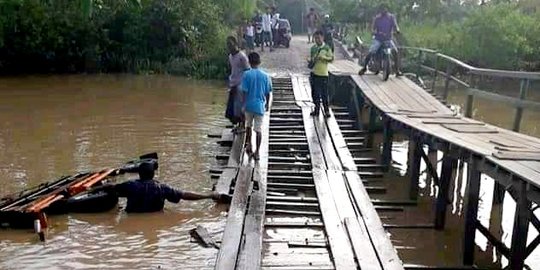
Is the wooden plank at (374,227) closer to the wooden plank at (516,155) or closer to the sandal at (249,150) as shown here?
the wooden plank at (516,155)

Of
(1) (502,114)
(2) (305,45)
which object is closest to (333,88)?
(1) (502,114)

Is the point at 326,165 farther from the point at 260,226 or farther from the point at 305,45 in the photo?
the point at 305,45

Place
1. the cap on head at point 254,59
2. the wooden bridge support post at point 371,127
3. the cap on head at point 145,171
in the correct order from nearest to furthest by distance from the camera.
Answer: the cap on head at point 145,171 → the cap on head at point 254,59 → the wooden bridge support post at point 371,127

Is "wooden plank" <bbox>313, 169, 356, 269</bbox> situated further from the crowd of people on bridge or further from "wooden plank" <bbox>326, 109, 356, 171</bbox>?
the crowd of people on bridge

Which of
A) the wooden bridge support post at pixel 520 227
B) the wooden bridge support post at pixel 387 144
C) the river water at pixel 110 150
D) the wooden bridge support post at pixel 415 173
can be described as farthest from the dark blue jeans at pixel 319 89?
the wooden bridge support post at pixel 520 227

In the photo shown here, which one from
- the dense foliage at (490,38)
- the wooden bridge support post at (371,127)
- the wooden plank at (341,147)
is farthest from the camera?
the dense foliage at (490,38)

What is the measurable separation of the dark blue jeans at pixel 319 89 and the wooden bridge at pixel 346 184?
1.07 ft

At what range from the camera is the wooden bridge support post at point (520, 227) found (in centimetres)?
691

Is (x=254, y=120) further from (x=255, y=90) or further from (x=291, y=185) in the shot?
(x=291, y=185)

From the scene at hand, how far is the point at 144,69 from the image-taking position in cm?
2811

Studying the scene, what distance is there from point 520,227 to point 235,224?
2981 mm

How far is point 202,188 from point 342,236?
404 cm

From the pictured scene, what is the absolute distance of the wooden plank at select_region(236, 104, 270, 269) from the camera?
649 centimetres

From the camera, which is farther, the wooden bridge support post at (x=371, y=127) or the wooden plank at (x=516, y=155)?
the wooden bridge support post at (x=371, y=127)
